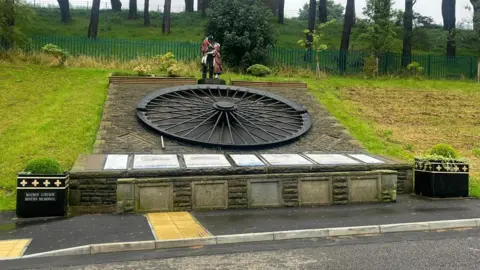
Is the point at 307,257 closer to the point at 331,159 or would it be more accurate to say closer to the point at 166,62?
the point at 331,159

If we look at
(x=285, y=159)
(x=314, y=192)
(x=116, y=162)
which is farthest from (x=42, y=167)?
(x=314, y=192)

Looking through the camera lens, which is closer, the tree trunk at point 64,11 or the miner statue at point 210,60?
the miner statue at point 210,60

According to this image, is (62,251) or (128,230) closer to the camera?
(62,251)

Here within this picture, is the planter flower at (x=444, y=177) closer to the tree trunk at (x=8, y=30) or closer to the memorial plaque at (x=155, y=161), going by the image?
the memorial plaque at (x=155, y=161)

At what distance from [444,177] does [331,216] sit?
352cm

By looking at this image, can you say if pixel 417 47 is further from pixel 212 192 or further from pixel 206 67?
pixel 212 192

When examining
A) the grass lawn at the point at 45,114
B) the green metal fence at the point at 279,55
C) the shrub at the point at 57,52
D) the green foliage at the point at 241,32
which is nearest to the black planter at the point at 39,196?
the grass lawn at the point at 45,114

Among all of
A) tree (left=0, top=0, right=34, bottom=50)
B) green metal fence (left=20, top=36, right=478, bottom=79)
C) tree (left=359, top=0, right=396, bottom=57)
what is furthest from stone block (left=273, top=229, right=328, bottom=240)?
tree (left=359, top=0, right=396, bottom=57)

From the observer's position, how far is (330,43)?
118 ft

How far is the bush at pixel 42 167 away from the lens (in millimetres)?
8086

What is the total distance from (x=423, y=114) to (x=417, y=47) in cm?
2290

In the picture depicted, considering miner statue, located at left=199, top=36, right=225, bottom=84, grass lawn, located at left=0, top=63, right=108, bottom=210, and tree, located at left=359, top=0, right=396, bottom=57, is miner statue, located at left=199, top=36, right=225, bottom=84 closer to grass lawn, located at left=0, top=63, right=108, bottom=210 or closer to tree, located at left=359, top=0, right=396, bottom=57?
grass lawn, located at left=0, top=63, right=108, bottom=210

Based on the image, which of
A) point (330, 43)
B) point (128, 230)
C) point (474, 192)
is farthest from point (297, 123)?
point (330, 43)

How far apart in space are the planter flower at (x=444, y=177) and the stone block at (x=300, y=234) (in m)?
4.27
